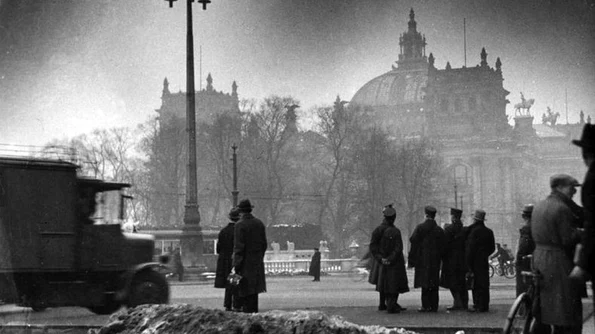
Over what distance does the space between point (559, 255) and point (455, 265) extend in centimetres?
600

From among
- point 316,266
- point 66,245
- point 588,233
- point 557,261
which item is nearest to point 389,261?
point 66,245

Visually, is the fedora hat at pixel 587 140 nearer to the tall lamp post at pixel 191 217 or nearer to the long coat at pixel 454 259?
the long coat at pixel 454 259

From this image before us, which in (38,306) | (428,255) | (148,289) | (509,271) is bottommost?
(509,271)

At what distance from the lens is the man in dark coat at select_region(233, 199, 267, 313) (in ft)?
34.7

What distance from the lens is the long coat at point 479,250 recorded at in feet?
40.4

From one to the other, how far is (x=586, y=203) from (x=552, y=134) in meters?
54.7

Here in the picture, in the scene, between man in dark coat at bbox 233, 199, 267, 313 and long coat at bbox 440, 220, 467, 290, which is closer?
man in dark coat at bbox 233, 199, 267, 313

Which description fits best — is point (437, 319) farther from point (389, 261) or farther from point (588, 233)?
point (588, 233)

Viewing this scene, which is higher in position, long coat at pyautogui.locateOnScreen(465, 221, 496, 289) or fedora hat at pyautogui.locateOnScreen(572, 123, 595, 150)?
fedora hat at pyautogui.locateOnScreen(572, 123, 595, 150)

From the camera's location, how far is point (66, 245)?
12.5 metres

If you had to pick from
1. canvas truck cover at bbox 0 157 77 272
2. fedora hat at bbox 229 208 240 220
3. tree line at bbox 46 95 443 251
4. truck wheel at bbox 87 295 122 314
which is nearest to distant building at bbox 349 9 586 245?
tree line at bbox 46 95 443 251

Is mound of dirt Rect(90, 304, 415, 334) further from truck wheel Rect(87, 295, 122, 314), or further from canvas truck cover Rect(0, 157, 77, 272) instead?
truck wheel Rect(87, 295, 122, 314)

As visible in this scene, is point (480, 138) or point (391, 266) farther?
point (480, 138)

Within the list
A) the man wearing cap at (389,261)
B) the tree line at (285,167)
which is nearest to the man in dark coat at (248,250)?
the man wearing cap at (389,261)
